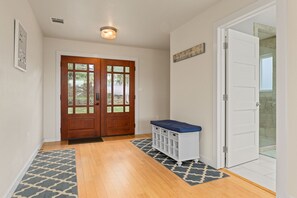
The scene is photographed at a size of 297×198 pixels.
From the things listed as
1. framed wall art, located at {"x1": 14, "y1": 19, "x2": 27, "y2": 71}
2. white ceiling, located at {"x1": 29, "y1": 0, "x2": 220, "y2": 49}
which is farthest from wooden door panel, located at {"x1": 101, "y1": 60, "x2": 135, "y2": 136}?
framed wall art, located at {"x1": 14, "y1": 19, "x2": 27, "y2": 71}

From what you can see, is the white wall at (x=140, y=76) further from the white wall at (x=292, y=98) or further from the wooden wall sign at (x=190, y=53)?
the white wall at (x=292, y=98)

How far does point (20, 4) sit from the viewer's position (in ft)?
7.22

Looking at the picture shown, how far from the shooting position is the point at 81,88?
172 inches

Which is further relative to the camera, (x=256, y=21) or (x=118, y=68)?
(x=118, y=68)

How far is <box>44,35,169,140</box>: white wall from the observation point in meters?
4.12

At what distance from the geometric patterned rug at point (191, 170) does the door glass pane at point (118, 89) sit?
1931 mm

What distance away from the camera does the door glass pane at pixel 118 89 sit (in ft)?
15.4

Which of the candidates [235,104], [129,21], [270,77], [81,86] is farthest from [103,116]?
[270,77]

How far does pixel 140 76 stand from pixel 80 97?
1.70 meters

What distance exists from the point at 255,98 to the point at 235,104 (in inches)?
20.5

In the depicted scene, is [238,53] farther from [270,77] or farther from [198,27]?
[270,77]

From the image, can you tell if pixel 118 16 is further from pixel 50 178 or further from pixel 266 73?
pixel 266 73

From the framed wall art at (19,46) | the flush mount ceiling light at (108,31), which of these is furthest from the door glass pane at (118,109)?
the framed wall art at (19,46)

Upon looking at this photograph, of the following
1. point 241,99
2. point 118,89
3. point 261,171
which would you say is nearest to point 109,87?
point 118,89
